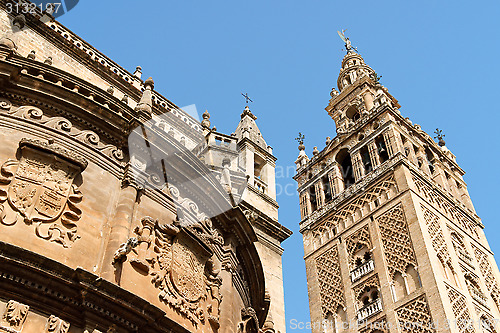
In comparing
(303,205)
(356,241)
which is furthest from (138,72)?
(303,205)

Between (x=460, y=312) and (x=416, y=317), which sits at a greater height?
(x=460, y=312)

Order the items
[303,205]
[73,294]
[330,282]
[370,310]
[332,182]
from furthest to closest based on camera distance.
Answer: [303,205] < [332,182] < [330,282] < [370,310] < [73,294]

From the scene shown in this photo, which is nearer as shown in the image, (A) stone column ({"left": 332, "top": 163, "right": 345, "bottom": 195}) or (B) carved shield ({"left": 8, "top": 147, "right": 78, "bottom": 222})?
(B) carved shield ({"left": 8, "top": 147, "right": 78, "bottom": 222})

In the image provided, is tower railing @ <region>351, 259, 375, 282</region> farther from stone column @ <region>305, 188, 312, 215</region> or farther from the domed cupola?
the domed cupola

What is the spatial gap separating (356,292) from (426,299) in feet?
17.0

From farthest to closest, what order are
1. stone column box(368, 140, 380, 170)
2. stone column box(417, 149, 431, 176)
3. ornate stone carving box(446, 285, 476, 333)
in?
1. stone column box(417, 149, 431, 176)
2. stone column box(368, 140, 380, 170)
3. ornate stone carving box(446, 285, 476, 333)

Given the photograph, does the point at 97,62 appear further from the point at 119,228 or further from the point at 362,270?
the point at 362,270

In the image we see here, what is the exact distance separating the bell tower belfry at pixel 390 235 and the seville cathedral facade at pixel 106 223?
60.8ft

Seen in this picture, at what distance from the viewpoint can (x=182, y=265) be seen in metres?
10.7

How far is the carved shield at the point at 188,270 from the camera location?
410 inches

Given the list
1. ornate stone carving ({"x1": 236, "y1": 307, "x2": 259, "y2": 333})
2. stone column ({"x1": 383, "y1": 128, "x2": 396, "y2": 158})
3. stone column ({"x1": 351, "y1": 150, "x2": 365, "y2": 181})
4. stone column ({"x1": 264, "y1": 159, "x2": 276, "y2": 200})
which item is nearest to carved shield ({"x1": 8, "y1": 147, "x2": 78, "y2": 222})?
ornate stone carving ({"x1": 236, "y1": 307, "x2": 259, "y2": 333})

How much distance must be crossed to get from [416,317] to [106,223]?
73.7ft

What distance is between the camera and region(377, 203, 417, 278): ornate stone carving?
103 ft

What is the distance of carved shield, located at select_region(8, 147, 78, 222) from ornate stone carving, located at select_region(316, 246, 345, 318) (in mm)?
26413
